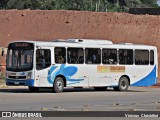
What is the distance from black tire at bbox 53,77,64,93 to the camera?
1254 inches

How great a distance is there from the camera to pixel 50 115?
59.5 feet

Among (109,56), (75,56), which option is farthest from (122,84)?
(75,56)

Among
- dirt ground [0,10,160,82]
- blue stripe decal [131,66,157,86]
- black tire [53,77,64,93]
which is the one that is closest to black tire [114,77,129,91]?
blue stripe decal [131,66,157,86]

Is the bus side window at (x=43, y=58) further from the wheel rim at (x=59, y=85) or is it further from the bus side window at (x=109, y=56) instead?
the bus side window at (x=109, y=56)

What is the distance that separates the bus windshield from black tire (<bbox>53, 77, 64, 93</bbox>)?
168 cm

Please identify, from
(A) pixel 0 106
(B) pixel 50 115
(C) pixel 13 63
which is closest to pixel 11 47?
(C) pixel 13 63

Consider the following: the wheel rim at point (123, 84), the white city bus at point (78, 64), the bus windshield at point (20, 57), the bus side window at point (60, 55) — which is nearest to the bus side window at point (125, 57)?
the white city bus at point (78, 64)

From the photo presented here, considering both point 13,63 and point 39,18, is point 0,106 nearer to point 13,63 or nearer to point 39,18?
point 13,63

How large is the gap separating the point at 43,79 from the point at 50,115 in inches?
525

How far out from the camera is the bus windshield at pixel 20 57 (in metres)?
31.2

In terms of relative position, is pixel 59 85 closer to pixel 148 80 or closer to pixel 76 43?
pixel 76 43

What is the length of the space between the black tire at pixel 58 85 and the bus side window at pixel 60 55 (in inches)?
37.2

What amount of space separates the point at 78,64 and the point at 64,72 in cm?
126

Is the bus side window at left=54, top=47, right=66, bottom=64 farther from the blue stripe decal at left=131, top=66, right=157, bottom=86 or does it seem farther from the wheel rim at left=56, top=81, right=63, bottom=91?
the blue stripe decal at left=131, top=66, right=157, bottom=86
